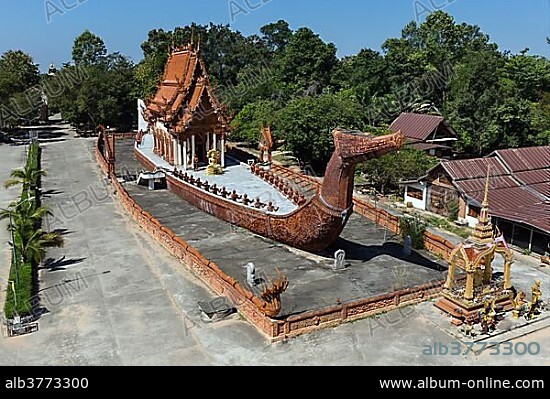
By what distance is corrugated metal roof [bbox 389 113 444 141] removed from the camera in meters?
39.7

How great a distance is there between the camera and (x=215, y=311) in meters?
15.3

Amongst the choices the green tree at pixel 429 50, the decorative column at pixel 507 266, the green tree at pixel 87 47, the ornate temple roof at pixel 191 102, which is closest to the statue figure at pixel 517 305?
the decorative column at pixel 507 266

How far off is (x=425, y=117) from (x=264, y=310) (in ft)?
102

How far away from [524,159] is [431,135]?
43.2ft

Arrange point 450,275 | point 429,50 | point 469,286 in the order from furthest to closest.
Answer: point 429,50
point 450,275
point 469,286

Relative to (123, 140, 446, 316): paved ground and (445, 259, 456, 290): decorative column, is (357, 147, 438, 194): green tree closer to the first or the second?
(123, 140, 446, 316): paved ground

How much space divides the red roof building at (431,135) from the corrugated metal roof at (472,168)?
1166 cm

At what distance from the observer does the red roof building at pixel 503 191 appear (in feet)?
71.8

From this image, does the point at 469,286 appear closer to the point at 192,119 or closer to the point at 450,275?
the point at 450,275

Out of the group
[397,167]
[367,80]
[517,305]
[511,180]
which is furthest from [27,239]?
[367,80]
